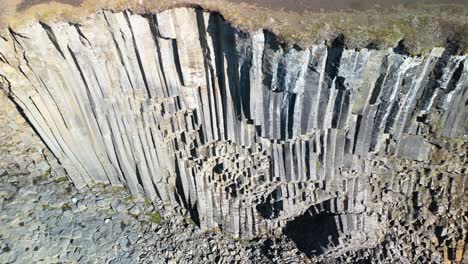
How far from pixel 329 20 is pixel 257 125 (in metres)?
2.71

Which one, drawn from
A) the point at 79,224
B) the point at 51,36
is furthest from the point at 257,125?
the point at 79,224

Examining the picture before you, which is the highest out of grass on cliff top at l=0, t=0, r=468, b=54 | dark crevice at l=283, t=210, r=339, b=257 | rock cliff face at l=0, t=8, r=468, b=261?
grass on cliff top at l=0, t=0, r=468, b=54

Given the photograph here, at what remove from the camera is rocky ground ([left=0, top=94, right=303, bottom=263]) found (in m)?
10.6

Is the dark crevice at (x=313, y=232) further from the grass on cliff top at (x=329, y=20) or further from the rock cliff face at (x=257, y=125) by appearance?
the grass on cliff top at (x=329, y=20)

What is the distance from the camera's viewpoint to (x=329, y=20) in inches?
323

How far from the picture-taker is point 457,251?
34.8 feet

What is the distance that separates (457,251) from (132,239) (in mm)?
8324

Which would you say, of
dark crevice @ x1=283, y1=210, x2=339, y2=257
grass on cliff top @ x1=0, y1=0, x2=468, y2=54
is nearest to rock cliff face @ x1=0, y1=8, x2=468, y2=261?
dark crevice @ x1=283, y1=210, x2=339, y2=257

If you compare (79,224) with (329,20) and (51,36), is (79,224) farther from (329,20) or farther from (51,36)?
(329,20)

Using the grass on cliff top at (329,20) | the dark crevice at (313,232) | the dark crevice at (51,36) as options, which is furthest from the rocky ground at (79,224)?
the grass on cliff top at (329,20)

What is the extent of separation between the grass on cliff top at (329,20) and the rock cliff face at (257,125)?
20 cm

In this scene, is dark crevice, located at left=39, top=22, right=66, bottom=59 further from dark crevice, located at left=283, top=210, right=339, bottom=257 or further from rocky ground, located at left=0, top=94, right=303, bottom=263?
dark crevice, located at left=283, top=210, right=339, bottom=257

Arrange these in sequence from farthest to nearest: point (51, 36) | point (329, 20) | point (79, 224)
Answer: point (79, 224) → point (51, 36) → point (329, 20)

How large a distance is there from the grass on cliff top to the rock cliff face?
0.64 ft
